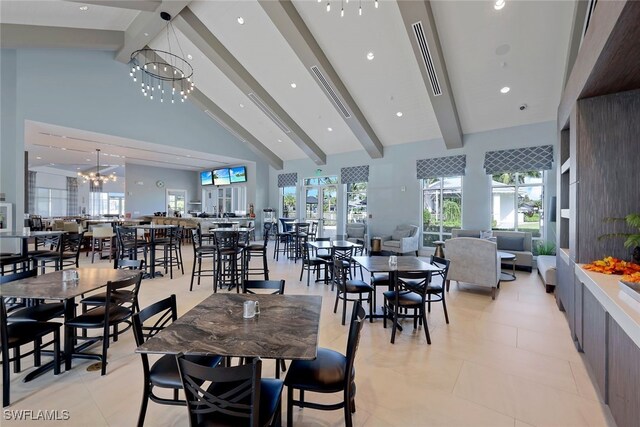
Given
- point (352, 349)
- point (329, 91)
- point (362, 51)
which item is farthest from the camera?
point (329, 91)

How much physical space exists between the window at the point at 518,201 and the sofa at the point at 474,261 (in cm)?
300

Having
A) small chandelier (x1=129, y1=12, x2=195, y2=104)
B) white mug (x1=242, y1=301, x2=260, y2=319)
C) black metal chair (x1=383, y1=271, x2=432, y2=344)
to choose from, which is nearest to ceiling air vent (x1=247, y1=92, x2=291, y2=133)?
→ small chandelier (x1=129, y1=12, x2=195, y2=104)

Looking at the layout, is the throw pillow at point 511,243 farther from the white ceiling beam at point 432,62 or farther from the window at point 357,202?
the window at point 357,202

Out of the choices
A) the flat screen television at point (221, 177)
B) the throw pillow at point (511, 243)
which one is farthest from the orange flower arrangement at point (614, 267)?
the flat screen television at point (221, 177)

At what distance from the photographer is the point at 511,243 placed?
6.41 meters

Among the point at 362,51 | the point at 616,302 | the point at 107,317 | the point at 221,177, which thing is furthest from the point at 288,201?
the point at 616,302

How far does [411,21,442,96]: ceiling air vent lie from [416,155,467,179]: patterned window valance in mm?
2293

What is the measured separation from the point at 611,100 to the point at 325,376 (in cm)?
346

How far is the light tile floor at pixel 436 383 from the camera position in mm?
1885

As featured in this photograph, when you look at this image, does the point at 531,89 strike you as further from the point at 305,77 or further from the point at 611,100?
the point at 305,77

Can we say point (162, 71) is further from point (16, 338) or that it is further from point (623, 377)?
point (623, 377)

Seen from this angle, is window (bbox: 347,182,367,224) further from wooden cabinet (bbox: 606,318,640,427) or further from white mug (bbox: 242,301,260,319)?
white mug (bbox: 242,301,260,319)

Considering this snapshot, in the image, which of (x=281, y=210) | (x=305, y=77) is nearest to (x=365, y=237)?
(x=281, y=210)

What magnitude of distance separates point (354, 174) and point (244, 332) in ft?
27.7
